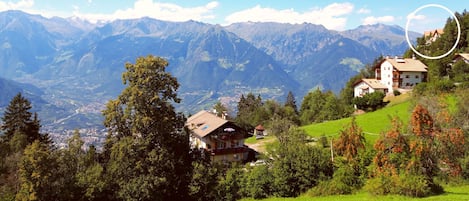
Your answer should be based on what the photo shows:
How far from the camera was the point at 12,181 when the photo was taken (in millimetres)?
31484

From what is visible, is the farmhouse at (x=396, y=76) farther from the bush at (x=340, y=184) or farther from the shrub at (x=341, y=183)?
the bush at (x=340, y=184)

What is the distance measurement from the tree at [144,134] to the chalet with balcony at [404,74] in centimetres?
5247

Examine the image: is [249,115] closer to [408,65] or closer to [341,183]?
[408,65]

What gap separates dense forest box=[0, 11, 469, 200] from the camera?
2908cm

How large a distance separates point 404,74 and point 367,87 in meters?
6.82

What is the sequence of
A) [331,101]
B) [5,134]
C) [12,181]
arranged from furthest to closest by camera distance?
[331,101] → [5,134] → [12,181]

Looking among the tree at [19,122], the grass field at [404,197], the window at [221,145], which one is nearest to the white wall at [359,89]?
the window at [221,145]

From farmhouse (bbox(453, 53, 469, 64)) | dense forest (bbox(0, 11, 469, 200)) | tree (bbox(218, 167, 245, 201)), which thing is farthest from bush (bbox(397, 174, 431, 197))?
farmhouse (bbox(453, 53, 469, 64))

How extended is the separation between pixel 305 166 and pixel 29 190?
19.1m

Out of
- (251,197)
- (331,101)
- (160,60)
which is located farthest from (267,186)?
(331,101)

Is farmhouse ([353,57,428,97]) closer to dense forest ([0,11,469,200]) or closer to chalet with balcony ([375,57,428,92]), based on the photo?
chalet with balcony ([375,57,428,92])

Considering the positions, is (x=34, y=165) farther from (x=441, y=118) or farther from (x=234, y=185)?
(x=441, y=118)

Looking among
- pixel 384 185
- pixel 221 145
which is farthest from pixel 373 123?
pixel 384 185

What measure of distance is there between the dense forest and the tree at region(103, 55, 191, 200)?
69 millimetres
